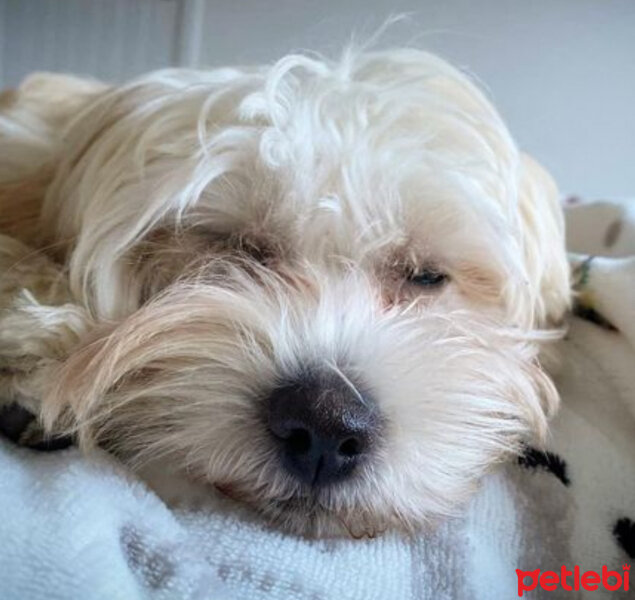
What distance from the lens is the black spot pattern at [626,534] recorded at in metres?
0.98

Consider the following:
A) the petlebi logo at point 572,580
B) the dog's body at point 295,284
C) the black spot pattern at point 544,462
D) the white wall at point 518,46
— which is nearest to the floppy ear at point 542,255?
the dog's body at point 295,284

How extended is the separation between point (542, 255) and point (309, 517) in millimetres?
506

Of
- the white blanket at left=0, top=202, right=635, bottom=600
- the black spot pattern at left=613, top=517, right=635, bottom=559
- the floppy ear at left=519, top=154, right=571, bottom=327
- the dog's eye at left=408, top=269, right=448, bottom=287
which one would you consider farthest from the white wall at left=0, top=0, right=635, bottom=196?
the black spot pattern at left=613, top=517, right=635, bottom=559

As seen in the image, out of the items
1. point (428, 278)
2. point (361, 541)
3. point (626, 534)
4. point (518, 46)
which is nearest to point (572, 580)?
point (626, 534)

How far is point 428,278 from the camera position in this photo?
3.74 feet

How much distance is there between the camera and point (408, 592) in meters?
0.85

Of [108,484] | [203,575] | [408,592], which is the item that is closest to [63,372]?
[108,484]

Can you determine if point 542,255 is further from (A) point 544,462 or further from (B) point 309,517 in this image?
(B) point 309,517

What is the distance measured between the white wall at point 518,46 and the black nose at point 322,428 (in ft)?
5.79

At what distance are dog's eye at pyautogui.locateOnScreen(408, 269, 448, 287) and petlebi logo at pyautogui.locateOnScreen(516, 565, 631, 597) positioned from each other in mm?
354

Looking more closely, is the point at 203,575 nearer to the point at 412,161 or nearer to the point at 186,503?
the point at 186,503

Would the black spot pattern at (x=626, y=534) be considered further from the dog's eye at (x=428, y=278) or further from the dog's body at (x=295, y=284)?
the dog's eye at (x=428, y=278)

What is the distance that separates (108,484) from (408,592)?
0.28 meters

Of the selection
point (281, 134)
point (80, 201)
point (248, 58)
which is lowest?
point (248, 58)
